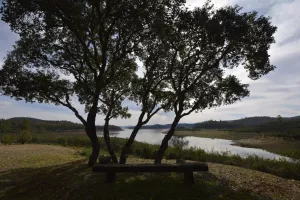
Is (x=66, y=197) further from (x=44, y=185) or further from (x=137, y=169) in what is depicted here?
(x=137, y=169)

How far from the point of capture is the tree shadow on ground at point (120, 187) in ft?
29.5

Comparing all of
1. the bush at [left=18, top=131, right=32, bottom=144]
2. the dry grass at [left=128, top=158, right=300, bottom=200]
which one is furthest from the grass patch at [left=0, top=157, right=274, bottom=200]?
the bush at [left=18, top=131, right=32, bottom=144]

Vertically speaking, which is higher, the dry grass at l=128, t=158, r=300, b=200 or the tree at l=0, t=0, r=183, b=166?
the tree at l=0, t=0, r=183, b=166

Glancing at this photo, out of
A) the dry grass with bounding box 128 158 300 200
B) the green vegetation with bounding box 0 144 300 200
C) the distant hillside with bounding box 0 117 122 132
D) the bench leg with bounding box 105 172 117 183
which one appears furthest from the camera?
the distant hillside with bounding box 0 117 122 132

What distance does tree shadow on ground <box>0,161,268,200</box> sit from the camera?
8.98m

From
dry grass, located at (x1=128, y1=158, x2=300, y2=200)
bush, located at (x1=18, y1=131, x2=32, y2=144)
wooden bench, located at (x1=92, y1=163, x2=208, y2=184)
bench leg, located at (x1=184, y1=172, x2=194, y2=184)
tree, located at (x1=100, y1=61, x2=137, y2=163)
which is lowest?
dry grass, located at (x1=128, y1=158, x2=300, y2=200)

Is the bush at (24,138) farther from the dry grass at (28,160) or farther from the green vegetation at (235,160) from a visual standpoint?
the green vegetation at (235,160)

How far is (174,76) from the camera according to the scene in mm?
13906

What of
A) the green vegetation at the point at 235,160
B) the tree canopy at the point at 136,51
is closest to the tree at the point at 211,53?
the tree canopy at the point at 136,51

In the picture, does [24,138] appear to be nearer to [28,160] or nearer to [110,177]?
[28,160]

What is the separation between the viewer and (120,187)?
9.53 m

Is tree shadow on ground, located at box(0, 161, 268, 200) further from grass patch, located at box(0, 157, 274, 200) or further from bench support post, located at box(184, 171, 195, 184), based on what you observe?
bench support post, located at box(184, 171, 195, 184)

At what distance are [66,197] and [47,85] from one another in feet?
19.2

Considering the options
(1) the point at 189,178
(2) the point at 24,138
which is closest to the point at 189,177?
(1) the point at 189,178
